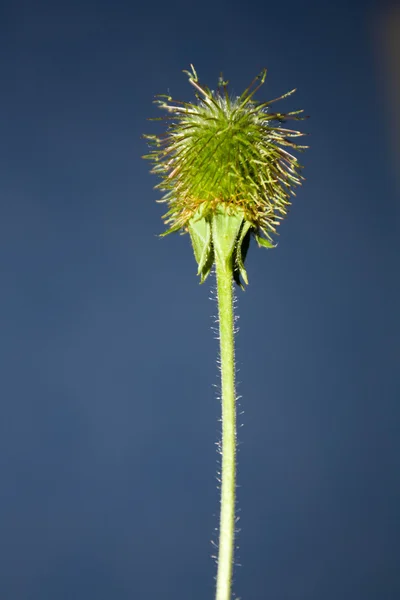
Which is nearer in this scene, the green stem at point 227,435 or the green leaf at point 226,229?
the green stem at point 227,435

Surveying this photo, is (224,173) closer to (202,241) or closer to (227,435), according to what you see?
(202,241)

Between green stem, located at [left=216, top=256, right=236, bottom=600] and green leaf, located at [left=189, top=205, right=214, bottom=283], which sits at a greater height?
green leaf, located at [left=189, top=205, right=214, bottom=283]

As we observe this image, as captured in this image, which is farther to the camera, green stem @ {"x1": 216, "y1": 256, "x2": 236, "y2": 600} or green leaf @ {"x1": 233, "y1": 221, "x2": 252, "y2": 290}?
green leaf @ {"x1": 233, "y1": 221, "x2": 252, "y2": 290}

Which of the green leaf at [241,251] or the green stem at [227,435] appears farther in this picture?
the green leaf at [241,251]

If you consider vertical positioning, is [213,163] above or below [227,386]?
above

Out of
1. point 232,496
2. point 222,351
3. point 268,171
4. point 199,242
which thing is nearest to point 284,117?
point 268,171

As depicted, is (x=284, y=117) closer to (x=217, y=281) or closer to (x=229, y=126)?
(x=229, y=126)

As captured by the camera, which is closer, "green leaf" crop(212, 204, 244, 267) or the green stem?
the green stem

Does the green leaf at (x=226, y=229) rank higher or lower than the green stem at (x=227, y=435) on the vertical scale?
higher

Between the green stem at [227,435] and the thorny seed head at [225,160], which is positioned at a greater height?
the thorny seed head at [225,160]
